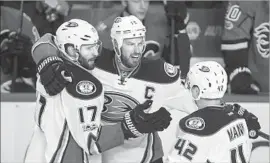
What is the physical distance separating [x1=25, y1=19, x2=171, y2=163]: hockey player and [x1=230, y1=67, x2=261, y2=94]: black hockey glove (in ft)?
5.06

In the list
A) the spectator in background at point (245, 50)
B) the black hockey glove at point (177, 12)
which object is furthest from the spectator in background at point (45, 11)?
the spectator in background at point (245, 50)

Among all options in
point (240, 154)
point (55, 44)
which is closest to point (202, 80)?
point (240, 154)

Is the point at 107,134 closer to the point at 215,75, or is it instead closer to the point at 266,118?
the point at 215,75

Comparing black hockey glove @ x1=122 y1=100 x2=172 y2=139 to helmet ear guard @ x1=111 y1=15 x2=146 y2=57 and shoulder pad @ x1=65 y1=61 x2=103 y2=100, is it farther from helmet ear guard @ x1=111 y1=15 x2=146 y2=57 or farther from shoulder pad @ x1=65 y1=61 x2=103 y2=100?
helmet ear guard @ x1=111 y1=15 x2=146 y2=57

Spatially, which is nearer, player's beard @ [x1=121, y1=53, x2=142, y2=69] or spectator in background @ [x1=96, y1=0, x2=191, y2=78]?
player's beard @ [x1=121, y1=53, x2=142, y2=69]

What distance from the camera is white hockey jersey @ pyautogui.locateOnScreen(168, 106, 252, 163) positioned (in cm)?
269

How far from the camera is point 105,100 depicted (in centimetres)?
334

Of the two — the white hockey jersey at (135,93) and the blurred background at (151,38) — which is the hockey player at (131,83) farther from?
the blurred background at (151,38)

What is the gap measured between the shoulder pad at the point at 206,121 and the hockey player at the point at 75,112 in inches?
10.2

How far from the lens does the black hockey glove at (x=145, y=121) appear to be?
292cm

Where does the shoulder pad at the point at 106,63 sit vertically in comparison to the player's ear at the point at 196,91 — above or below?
below

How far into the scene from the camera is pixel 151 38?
448 cm

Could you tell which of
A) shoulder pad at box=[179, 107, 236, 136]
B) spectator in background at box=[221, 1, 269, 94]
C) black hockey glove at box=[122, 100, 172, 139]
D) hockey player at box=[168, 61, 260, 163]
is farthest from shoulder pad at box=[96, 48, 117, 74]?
spectator in background at box=[221, 1, 269, 94]

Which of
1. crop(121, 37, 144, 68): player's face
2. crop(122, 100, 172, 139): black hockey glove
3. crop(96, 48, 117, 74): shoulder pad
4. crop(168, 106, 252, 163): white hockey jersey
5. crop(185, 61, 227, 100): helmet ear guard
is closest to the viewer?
crop(168, 106, 252, 163): white hockey jersey
